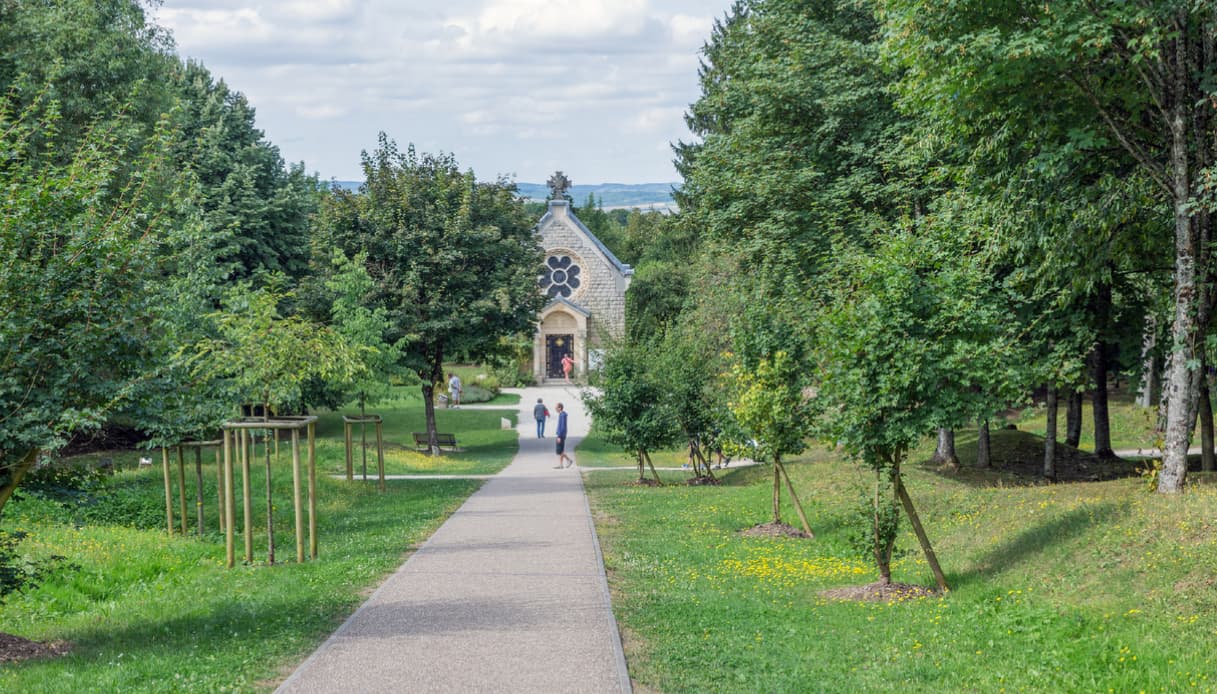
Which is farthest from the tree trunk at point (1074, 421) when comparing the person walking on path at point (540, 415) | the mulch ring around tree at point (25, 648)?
the mulch ring around tree at point (25, 648)

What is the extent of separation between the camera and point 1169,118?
13.6 m

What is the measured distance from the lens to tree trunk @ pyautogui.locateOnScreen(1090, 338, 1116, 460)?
22.1 metres

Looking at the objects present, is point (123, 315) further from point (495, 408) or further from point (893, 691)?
point (495, 408)

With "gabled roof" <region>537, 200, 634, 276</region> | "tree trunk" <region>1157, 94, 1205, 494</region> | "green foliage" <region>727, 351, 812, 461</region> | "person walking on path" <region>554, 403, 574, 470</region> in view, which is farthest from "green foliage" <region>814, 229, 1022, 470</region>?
"gabled roof" <region>537, 200, 634, 276</region>

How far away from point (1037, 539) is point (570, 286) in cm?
5078

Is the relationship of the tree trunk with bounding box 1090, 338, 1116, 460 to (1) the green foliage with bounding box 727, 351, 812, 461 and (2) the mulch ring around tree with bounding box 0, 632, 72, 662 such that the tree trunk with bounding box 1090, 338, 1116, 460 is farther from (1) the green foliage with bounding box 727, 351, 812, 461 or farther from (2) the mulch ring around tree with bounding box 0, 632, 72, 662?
(2) the mulch ring around tree with bounding box 0, 632, 72, 662

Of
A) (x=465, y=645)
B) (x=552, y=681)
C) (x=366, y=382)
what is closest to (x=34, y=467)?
(x=465, y=645)

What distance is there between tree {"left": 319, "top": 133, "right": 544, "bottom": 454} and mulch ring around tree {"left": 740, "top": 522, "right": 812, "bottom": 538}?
1624 centimetres

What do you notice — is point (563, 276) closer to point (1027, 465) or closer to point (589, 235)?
point (589, 235)

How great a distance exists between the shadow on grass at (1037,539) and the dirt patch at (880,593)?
54cm

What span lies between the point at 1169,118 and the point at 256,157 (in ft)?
104

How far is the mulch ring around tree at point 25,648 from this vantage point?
8.55 meters

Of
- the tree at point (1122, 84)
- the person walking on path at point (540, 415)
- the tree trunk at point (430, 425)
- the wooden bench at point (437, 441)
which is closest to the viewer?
the tree at point (1122, 84)

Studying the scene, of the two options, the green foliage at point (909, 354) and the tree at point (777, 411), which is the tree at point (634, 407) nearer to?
the tree at point (777, 411)
